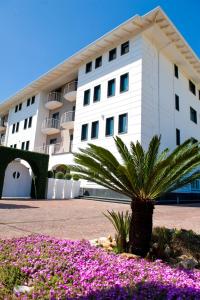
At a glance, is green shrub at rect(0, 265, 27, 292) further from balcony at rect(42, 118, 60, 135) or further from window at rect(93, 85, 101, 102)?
balcony at rect(42, 118, 60, 135)

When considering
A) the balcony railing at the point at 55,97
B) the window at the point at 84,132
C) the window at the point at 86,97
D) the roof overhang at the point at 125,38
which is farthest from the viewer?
the balcony railing at the point at 55,97

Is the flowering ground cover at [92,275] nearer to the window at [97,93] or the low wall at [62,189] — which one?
the low wall at [62,189]

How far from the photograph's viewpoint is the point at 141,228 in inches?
181

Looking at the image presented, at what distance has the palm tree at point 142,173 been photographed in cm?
453

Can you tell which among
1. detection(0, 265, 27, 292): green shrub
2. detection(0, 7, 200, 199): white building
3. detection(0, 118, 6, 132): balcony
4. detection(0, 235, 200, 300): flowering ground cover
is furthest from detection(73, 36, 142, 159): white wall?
detection(0, 118, 6, 132): balcony

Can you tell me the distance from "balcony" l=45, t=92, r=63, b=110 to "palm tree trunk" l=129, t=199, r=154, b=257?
2645cm

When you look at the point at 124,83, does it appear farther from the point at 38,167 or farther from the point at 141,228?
the point at 141,228

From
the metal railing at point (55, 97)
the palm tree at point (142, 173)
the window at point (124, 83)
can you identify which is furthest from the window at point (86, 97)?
the palm tree at point (142, 173)

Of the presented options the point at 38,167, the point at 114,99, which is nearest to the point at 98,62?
the point at 114,99

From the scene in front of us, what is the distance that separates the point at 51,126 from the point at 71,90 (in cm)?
493

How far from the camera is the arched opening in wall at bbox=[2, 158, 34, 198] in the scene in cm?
1883

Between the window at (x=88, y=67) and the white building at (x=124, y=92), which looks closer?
the white building at (x=124, y=92)

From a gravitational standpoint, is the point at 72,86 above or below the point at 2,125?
above

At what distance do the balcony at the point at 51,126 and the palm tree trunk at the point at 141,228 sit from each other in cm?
2527
